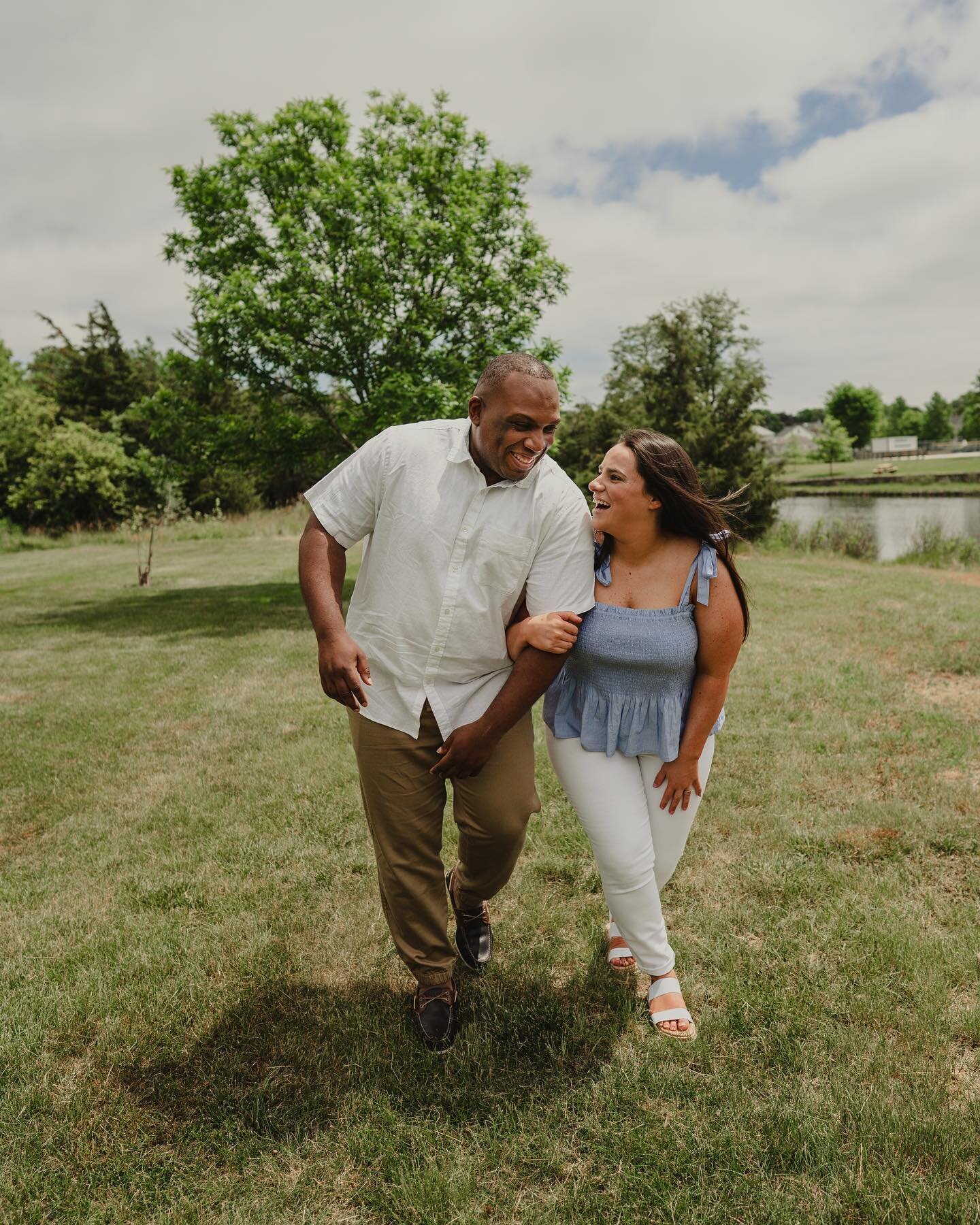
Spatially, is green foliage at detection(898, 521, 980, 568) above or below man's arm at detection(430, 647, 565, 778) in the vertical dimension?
below

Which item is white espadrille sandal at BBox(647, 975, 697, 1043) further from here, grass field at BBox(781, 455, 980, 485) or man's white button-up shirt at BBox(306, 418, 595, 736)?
grass field at BBox(781, 455, 980, 485)

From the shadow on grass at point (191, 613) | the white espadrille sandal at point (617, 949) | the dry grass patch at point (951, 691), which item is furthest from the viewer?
the shadow on grass at point (191, 613)

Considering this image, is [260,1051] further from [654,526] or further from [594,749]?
[654,526]

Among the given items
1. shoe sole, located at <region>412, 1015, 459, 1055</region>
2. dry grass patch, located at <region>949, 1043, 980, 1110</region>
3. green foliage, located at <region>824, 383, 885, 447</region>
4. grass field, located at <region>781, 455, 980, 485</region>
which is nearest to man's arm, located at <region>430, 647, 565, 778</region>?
shoe sole, located at <region>412, 1015, 459, 1055</region>

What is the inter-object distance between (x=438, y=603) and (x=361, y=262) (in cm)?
1199

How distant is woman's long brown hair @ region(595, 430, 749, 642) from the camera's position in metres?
3.02

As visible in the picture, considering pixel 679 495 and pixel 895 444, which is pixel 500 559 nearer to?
pixel 679 495

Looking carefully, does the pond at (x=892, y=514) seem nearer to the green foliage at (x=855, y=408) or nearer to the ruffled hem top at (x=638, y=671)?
the ruffled hem top at (x=638, y=671)

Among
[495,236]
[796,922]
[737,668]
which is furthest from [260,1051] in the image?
[495,236]

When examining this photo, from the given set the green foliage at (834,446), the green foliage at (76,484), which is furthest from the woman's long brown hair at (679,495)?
the green foliage at (834,446)

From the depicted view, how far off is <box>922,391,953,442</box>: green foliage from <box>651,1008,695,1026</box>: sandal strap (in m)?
138

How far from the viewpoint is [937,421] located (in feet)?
398

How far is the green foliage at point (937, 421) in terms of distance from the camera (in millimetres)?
120250

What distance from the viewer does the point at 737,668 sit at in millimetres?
8617
